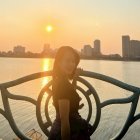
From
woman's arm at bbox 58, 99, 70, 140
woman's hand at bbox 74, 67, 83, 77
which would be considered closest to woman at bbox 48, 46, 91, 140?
woman's arm at bbox 58, 99, 70, 140

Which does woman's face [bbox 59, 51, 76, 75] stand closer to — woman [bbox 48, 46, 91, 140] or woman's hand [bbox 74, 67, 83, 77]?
woman [bbox 48, 46, 91, 140]

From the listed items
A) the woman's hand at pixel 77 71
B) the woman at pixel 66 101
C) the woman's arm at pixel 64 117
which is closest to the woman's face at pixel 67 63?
the woman at pixel 66 101

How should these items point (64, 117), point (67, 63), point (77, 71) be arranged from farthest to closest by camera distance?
point (77, 71) < point (67, 63) < point (64, 117)

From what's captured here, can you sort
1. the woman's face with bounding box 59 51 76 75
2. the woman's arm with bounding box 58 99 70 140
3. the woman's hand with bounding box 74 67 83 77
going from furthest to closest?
the woman's hand with bounding box 74 67 83 77 → the woman's face with bounding box 59 51 76 75 → the woman's arm with bounding box 58 99 70 140

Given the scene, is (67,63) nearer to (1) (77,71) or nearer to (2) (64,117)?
(1) (77,71)

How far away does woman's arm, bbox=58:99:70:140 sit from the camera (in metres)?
3.04

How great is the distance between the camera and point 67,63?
331 centimetres

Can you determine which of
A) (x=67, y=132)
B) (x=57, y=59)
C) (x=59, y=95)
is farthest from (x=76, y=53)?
(x=67, y=132)

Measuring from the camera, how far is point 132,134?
46.8 ft

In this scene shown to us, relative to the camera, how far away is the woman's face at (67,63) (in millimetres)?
3293

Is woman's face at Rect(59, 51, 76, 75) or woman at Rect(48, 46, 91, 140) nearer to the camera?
woman at Rect(48, 46, 91, 140)

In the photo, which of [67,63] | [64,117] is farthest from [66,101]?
[67,63]

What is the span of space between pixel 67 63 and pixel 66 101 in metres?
0.41

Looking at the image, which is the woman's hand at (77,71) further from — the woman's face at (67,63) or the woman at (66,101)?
the woman's face at (67,63)
